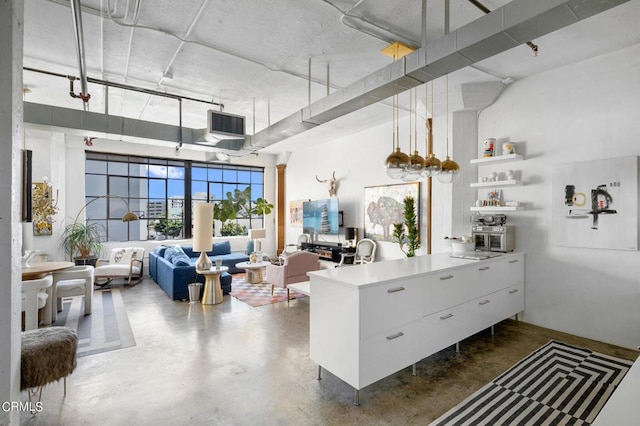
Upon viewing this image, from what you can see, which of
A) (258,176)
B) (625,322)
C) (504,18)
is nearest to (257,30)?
(504,18)

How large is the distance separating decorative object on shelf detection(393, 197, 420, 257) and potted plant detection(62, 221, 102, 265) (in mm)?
6376

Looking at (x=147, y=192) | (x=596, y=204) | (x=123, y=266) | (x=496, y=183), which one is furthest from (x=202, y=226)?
(x=596, y=204)

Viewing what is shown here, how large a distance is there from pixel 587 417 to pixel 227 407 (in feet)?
8.92

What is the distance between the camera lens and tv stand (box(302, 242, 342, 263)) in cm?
726

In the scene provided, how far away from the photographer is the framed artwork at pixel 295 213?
9.04 meters

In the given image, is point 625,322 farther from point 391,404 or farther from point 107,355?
point 107,355

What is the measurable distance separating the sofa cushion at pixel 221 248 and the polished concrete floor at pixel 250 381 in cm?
399

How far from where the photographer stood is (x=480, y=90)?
4438mm

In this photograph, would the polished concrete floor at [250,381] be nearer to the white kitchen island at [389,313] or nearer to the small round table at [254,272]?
the white kitchen island at [389,313]

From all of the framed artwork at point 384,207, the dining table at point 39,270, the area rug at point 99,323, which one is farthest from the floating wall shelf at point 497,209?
the dining table at point 39,270

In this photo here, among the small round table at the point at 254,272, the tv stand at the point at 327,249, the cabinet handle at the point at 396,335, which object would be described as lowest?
→ the small round table at the point at 254,272

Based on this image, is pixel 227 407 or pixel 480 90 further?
pixel 480 90

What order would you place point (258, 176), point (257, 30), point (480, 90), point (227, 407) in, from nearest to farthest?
1. point (227, 407)
2. point (257, 30)
3. point (480, 90)
4. point (258, 176)

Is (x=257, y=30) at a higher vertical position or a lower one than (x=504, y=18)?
higher
